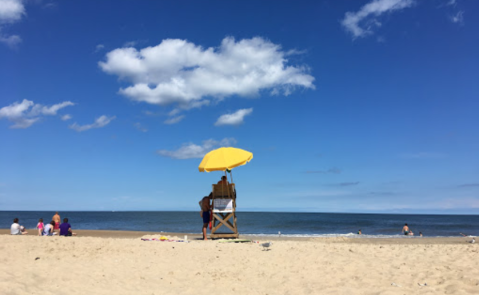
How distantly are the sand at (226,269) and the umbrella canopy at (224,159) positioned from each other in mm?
2722

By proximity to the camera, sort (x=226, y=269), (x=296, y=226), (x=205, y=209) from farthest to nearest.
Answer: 1. (x=296, y=226)
2. (x=205, y=209)
3. (x=226, y=269)

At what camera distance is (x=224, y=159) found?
35.1 feet

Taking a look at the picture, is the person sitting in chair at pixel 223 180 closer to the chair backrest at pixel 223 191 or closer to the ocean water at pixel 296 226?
the chair backrest at pixel 223 191

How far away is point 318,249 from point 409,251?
8.01 ft

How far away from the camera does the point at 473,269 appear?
6.29m

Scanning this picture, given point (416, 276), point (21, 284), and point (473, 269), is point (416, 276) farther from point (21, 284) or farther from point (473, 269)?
point (21, 284)

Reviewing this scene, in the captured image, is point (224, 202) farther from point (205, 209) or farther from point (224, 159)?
point (224, 159)

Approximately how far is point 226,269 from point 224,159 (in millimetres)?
4482

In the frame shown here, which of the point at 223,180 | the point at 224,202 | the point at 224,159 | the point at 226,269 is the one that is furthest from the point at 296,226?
the point at 226,269

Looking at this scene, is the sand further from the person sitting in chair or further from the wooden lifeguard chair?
the person sitting in chair

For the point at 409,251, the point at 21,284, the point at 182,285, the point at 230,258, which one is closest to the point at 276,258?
the point at 230,258

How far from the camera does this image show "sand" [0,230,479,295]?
536 cm

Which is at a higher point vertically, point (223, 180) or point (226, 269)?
point (223, 180)

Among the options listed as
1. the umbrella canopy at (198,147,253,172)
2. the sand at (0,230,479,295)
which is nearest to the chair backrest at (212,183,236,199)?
the umbrella canopy at (198,147,253,172)
